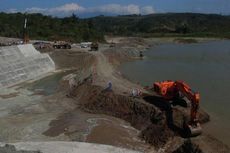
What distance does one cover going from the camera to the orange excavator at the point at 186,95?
80.3ft

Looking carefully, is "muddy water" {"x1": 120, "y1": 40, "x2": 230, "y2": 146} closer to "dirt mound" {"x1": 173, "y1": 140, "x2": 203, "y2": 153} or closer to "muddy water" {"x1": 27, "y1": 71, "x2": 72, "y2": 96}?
"dirt mound" {"x1": 173, "y1": 140, "x2": 203, "y2": 153}

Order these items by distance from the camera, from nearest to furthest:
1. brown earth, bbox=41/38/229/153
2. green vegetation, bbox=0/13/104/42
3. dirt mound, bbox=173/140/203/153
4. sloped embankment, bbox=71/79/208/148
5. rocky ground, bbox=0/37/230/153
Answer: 1. dirt mound, bbox=173/140/203/153
2. brown earth, bbox=41/38/229/153
3. rocky ground, bbox=0/37/230/153
4. sloped embankment, bbox=71/79/208/148
5. green vegetation, bbox=0/13/104/42

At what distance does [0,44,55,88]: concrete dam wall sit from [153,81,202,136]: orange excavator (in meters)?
23.1

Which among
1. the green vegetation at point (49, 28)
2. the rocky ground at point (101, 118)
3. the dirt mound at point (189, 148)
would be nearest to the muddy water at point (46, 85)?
the rocky ground at point (101, 118)

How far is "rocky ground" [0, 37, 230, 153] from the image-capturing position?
2558 cm

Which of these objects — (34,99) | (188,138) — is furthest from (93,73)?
(188,138)

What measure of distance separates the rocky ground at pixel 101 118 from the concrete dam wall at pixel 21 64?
6090 millimetres

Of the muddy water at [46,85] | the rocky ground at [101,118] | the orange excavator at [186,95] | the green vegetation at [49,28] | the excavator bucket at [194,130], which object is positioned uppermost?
the green vegetation at [49,28]

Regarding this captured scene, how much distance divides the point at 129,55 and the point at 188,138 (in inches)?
2521

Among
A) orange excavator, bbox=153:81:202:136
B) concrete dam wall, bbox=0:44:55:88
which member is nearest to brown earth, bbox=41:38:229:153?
orange excavator, bbox=153:81:202:136

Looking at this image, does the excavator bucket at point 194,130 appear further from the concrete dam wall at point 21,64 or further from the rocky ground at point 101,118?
the concrete dam wall at point 21,64

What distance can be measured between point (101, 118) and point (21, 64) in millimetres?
27442

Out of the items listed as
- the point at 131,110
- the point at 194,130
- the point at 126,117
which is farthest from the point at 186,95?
the point at 131,110

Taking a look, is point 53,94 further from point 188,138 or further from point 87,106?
point 188,138
